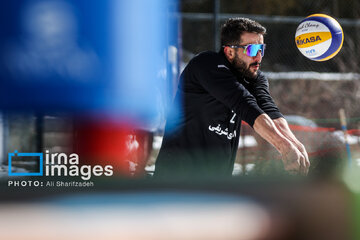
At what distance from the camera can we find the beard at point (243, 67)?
288 cm

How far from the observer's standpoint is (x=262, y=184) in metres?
1.17

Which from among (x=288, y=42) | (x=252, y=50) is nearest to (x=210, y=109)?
(x=252, y=50)

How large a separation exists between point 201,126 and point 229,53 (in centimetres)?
47

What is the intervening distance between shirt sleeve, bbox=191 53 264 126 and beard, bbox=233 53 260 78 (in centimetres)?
16

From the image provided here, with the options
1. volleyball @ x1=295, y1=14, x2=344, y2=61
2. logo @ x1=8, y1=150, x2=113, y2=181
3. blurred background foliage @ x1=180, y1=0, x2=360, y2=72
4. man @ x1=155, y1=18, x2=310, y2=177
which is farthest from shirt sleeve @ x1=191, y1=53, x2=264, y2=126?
blurred background foliage @ x1=180, y1=0, x2=360, y2=72

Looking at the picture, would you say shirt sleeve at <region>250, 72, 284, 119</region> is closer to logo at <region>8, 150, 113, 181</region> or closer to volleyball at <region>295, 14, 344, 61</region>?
volleyball at <region>295, 14, 344, 61</region>

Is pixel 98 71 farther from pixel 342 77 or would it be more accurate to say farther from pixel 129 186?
pixel 342 77

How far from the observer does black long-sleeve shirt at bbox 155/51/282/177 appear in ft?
9.40

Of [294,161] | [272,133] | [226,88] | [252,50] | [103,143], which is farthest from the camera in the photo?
[103,143]

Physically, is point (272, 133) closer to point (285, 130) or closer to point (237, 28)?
point (285, 130)

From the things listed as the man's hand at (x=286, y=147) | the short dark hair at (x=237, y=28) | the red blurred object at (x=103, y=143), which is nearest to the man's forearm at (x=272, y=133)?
the man's hand at (x=286, y=147)

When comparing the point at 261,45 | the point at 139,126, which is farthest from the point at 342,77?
the point at 261,45

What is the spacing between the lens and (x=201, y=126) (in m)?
2.89

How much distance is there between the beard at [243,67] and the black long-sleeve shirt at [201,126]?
0.03 m
